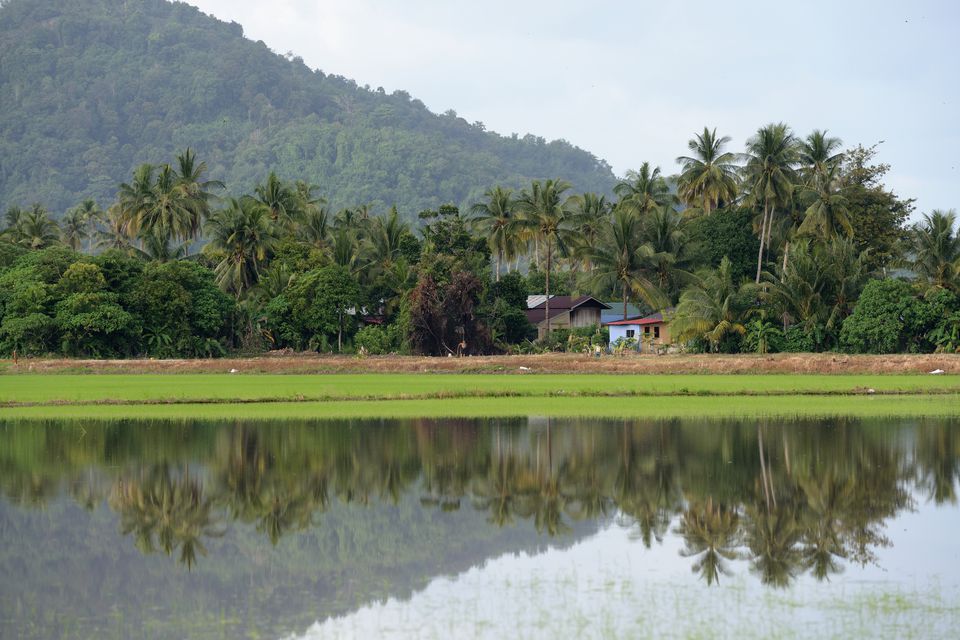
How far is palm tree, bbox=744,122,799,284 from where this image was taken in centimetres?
6462

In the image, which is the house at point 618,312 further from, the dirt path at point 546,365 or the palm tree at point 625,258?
the dirt path at point 546,365

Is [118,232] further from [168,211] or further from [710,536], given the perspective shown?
[710,536]

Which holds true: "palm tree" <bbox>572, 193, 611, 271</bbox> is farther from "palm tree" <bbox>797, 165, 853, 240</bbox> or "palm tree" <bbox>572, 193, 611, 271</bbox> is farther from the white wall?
"palm tree" <bbox>797, 165, 853, 240</bbox>

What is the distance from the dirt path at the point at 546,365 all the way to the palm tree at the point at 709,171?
2106 cm

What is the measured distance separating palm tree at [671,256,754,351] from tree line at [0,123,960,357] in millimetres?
103

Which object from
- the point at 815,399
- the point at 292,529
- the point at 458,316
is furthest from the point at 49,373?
the point at 292,529

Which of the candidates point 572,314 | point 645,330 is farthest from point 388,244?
point 645,330

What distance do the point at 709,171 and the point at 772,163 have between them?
5745mm

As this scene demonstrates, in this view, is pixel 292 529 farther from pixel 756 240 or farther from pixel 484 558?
pixel 756 240

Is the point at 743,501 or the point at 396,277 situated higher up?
the point at 396,277

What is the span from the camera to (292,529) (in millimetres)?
14492

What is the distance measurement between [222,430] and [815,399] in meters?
17.9

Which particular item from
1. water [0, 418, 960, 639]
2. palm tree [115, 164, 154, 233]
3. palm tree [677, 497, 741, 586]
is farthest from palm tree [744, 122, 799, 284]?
palm tree [677, 497, 741, 586]

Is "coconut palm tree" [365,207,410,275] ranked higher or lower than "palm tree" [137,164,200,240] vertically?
lower
